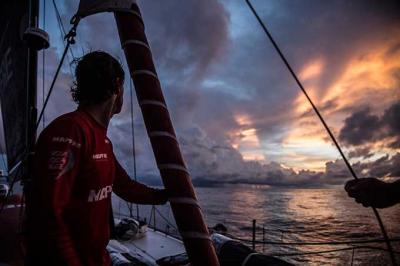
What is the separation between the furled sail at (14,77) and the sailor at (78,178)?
5.03m

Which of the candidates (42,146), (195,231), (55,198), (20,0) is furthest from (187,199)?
(20,0)

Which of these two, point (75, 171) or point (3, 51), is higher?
point (3, 51)

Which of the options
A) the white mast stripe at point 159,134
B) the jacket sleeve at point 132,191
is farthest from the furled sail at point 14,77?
the white mast stripe at point 159,134

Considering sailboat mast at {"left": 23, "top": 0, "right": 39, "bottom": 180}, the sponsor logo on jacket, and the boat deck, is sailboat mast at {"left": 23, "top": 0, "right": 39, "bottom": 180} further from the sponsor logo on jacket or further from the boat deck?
the sponsor logo on jacket

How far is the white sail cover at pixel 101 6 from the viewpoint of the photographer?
2.20 metres

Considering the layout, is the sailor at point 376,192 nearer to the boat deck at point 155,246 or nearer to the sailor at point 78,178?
the sailor at point 78,178

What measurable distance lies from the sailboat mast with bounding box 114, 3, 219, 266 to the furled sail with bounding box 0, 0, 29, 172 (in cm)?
514

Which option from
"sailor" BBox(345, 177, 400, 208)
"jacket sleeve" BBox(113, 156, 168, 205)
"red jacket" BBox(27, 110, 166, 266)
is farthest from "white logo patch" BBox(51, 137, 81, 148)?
"sailor" BBox(345, 177, 400, 208)

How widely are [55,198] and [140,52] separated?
115 cm

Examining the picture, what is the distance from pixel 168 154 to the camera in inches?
73.2

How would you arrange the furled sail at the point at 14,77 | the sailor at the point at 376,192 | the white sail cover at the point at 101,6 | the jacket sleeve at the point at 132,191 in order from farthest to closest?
the furled sail at the point at 14,77 → the jacket sleeve at the point at 132,191 → the white sail cover at the point at 101,6 → the sailor at the point at 376,192

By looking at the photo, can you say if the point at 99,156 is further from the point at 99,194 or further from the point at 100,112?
the point at 100,112

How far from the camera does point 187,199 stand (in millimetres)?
1826

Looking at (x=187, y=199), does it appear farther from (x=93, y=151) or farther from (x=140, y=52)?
(x=140, y=52)
